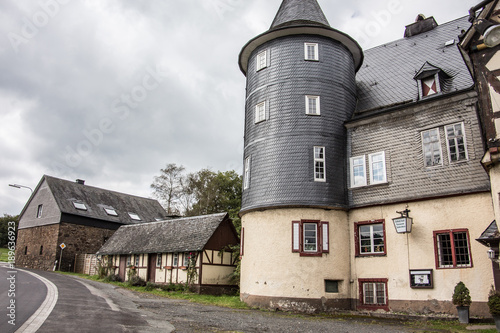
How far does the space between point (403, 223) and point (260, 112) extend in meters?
8.76

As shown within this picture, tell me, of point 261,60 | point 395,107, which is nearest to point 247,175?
point 261,60

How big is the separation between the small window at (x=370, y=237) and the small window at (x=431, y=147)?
3.12 m

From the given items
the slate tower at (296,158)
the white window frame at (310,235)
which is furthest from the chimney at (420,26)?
the white window frame at (310,235)

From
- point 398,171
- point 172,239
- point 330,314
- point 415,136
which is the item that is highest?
point 415,136

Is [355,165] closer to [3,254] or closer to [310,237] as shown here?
[310,237]

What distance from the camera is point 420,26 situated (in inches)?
942

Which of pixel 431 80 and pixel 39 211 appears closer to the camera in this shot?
pixel 431 80

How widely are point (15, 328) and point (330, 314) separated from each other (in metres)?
11.5

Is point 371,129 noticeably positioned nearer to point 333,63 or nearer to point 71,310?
point 333,63

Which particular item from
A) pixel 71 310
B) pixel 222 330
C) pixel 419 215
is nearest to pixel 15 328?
pixel 71 310

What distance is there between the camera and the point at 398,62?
71.6 feet

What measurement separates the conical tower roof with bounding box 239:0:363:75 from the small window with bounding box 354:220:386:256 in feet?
31.0

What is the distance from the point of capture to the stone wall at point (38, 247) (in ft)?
123

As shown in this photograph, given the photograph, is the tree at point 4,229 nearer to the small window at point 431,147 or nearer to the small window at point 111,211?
the small window at point 111,211
